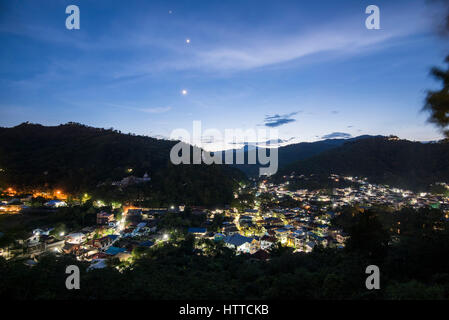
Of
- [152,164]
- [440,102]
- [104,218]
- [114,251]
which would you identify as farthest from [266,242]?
[152,164]

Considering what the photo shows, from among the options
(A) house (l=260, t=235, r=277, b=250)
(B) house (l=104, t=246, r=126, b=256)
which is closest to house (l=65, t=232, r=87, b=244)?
(B) house (l=104, t=246, r=126, b=256)

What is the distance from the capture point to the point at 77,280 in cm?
490

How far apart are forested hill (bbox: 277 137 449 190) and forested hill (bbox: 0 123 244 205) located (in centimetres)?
3124

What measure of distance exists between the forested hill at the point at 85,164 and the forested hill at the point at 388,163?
3124 cm

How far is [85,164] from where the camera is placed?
34.9 metres

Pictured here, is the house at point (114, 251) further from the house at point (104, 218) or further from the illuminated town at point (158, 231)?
the house at point (104, 218)

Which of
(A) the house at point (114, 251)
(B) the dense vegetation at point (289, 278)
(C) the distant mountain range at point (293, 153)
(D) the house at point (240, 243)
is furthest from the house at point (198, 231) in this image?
(C) the distant mountain range at point (293, 153)

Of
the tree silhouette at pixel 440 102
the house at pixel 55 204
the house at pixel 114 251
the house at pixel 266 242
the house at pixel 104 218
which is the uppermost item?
the tree silhouette at pixel 440 102

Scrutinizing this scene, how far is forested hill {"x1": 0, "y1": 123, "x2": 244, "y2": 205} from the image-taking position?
29.4 metres

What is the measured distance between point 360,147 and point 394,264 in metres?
62.3

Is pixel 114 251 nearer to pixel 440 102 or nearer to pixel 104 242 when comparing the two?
pixel 104 242

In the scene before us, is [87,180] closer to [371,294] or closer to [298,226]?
[298,226]

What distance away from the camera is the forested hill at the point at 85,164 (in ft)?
96.5
